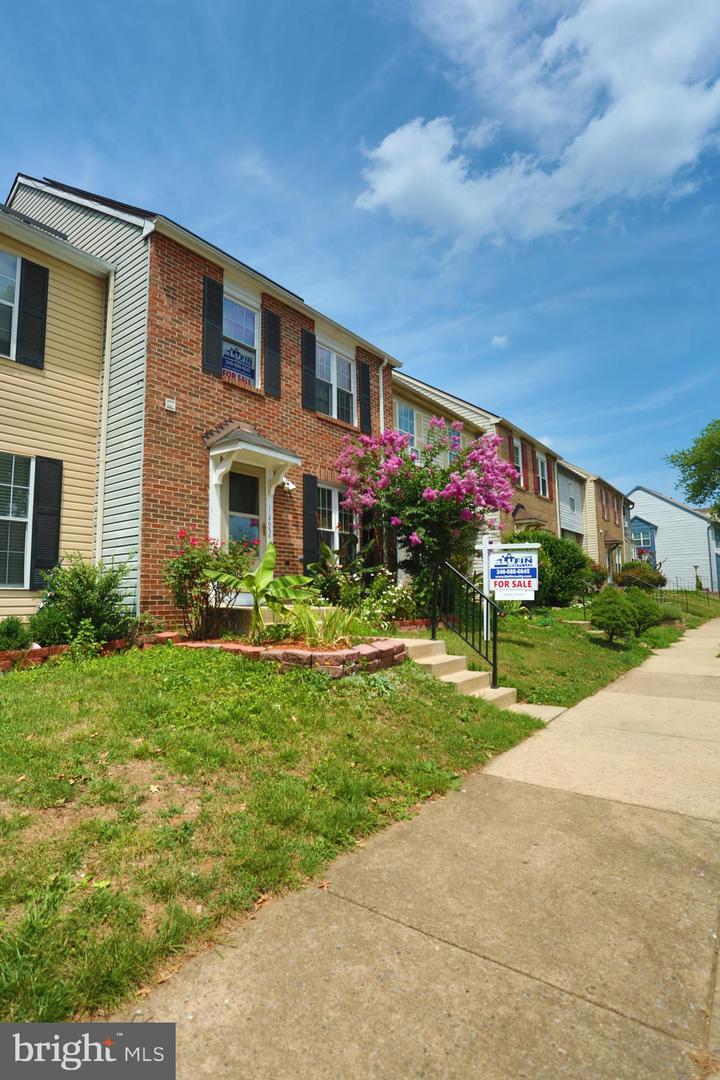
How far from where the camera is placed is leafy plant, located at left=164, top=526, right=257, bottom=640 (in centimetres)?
790

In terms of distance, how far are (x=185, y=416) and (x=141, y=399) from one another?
71cm

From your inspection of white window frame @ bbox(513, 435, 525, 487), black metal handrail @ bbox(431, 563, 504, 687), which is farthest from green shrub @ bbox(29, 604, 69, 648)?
white window frame @ bbox(513, 435, 525, 487)

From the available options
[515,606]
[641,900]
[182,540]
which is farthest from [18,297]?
[515,606]

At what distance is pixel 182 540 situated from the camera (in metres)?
8.51

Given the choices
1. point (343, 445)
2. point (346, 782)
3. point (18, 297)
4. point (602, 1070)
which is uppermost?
point (18, 297)

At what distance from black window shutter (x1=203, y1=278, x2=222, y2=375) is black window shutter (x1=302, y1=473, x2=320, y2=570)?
8.65 feet

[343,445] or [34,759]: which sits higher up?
[343,445]

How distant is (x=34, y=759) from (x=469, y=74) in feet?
31.8

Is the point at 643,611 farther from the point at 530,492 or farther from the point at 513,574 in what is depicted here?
the point at 530,492

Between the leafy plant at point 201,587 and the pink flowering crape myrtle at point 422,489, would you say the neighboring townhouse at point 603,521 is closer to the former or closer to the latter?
the pink flowering crape myrtle at point 422,489

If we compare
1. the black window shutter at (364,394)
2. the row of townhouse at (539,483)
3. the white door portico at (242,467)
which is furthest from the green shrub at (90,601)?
the row of townhouse at (539,483)

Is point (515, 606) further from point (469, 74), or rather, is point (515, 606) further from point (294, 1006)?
point (294, 1006)

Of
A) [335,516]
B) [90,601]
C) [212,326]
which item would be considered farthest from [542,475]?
[90,601]

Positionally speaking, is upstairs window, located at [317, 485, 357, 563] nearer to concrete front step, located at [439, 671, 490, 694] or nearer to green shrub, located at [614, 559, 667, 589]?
concrete front step, located at [439, 671, 490, 694]
